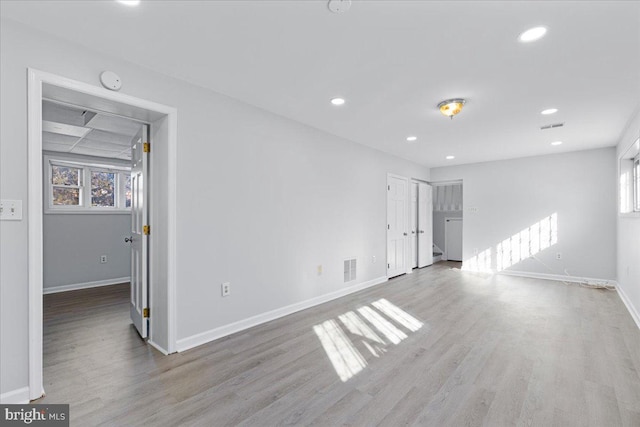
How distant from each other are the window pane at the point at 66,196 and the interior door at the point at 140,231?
2.98 metres

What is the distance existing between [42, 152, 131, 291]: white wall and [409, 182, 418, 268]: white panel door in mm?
5907

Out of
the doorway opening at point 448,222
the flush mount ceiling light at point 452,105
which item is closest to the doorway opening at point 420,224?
the doorway opening at point 448,222

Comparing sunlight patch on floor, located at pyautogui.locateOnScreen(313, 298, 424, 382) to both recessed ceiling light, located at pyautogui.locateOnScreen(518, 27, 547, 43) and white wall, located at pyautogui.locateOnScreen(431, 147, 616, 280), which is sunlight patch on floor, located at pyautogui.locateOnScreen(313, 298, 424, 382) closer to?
recessed ceiling light, located at pyautogui.locateOnScreen(518, 27, 547, 43)

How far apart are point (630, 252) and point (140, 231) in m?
6.08

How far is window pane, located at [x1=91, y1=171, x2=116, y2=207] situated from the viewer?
563cm

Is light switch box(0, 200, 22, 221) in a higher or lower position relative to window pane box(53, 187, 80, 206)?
lower

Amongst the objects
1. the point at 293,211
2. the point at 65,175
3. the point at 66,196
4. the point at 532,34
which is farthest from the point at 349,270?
the point at 65,175

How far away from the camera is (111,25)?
201cm

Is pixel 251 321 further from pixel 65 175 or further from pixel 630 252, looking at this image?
pixel 630 252

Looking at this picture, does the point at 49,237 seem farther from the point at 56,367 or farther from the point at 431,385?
the point at 431,385

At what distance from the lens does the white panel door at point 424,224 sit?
7.07 m

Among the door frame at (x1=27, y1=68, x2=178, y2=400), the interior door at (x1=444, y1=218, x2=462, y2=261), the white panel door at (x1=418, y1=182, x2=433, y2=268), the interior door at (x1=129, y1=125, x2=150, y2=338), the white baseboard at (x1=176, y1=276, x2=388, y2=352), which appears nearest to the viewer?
the door frame at (x1=27, y1=68, x2=178, y2=400)

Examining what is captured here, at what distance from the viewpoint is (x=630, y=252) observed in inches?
157

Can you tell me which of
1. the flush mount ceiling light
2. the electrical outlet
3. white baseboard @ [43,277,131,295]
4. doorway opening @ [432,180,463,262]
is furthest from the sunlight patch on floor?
doorway opening @ [432,180,463,262]
